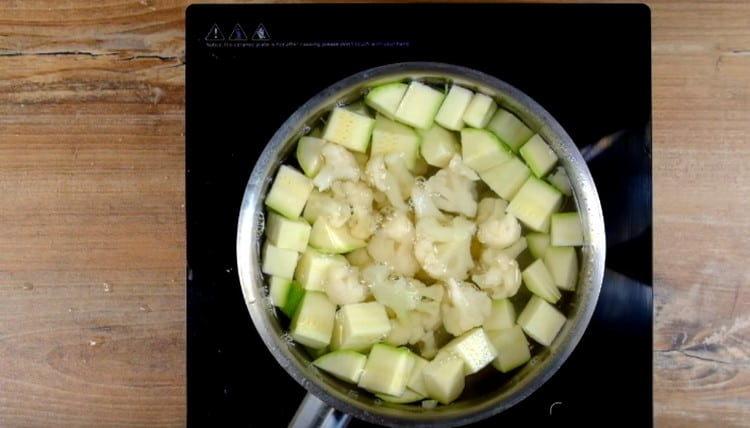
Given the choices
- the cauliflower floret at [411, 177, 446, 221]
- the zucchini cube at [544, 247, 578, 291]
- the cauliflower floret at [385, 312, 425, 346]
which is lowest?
the cauliflower floret at [385, 312, 425, 346]

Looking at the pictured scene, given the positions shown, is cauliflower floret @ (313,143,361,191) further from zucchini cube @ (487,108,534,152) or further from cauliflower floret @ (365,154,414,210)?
zucchini cube @ (487,108,534,152)

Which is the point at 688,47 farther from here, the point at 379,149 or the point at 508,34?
the point at 379,149

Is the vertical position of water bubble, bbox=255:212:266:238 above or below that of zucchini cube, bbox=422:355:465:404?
above

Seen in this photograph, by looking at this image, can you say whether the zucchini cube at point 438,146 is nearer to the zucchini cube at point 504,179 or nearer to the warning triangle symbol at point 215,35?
the zucchini cube at point 504,179

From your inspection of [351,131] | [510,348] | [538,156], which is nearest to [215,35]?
[351,131]

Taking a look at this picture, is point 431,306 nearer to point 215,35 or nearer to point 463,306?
point 463,306

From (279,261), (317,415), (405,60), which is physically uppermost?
(405,60)

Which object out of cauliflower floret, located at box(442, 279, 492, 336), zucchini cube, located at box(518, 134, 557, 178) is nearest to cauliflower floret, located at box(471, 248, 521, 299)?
cauliflower floret, located at box(442, 279, 492, 336)
